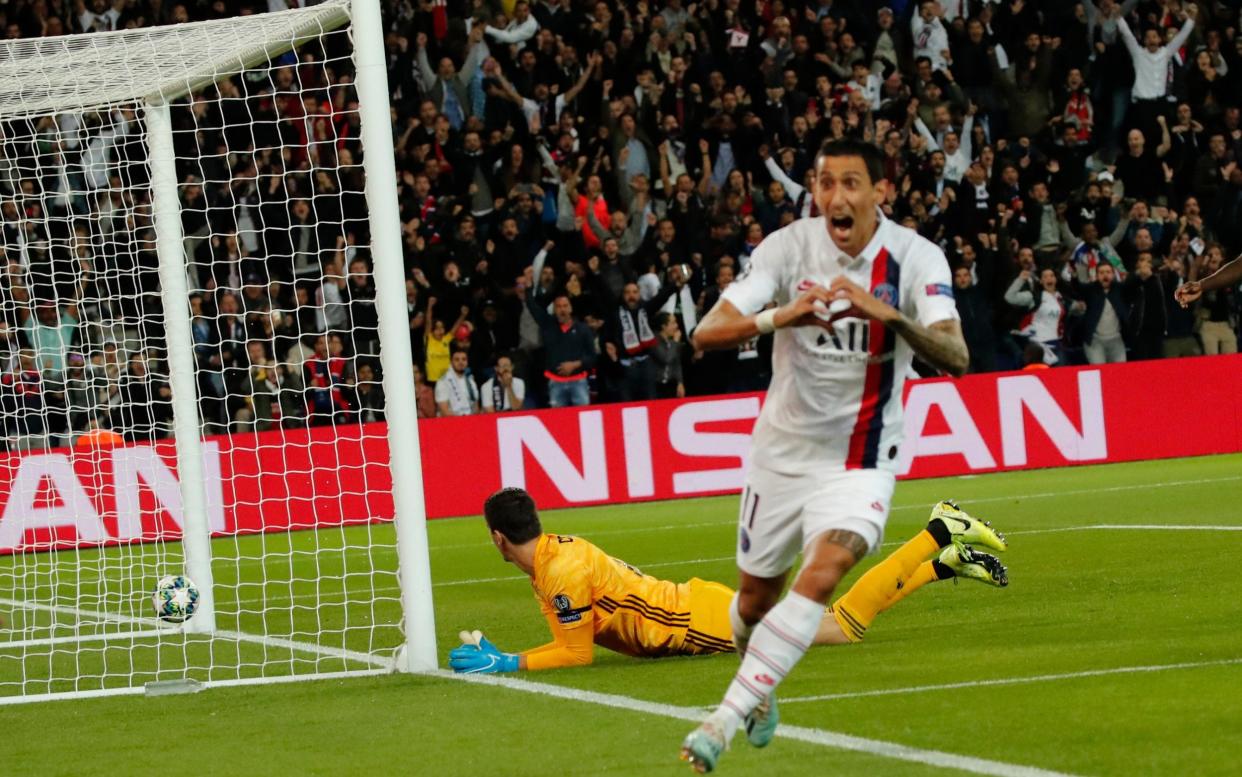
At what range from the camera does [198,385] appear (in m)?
16.1

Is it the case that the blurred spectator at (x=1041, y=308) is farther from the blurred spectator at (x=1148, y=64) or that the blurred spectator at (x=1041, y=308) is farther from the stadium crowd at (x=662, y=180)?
the blurred spectator at (x=1148, y=64)

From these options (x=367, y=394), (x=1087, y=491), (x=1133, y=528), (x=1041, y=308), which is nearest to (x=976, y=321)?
(x=1041, y=308)

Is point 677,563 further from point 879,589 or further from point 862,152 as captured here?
point 862,152

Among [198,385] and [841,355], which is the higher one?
[841,355]

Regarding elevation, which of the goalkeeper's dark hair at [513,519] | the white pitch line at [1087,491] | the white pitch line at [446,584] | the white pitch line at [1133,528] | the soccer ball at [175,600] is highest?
the goalkeeper's dark hair at [513,519]

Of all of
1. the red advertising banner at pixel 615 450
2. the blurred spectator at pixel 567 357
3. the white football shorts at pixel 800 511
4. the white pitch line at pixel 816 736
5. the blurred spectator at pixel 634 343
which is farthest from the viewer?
the blurred spectator at pixel 634 343

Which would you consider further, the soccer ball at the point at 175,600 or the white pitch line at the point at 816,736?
the soccer ball at the point at 175,600

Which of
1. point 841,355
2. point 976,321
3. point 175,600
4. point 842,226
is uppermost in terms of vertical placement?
point 842,226

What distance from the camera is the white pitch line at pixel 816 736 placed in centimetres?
540

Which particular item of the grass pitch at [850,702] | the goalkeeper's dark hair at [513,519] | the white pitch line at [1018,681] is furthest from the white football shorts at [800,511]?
the goalkeeper's dark hair at [513,519]

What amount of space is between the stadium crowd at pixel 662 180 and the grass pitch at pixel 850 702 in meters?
7.46

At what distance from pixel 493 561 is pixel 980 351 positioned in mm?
8099

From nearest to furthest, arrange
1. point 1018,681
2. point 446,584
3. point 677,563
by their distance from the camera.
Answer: point 1018,681 < point 446,584 < point 677,563

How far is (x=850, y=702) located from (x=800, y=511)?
4.38 ft
